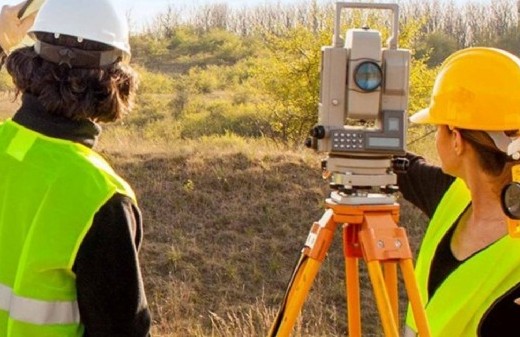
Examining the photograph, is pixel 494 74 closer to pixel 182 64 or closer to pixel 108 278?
pixel 108 278

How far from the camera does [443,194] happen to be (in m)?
2.49

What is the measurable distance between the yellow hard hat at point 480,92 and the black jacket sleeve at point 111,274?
895 millimetres

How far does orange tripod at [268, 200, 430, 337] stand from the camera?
2170mm

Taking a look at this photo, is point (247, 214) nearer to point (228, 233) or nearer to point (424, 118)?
point (228, 233)

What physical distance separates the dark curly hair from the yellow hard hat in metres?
0.87

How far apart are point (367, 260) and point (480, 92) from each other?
21.4 inches

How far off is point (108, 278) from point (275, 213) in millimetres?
7994

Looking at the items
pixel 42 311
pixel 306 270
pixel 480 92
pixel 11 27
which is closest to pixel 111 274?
pixel 42 311

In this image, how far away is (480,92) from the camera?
2.17 metres

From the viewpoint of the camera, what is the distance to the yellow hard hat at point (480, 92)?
2.12m

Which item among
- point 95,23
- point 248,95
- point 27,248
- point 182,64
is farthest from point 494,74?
point 182,64

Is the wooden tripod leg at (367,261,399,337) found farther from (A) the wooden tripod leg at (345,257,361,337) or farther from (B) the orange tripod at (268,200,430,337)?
(A) the wooden tripod leg at (345,257,361,337)

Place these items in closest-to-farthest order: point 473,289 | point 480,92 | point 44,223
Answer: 1. point 44,223
2. point 473,289
3. point 480,92

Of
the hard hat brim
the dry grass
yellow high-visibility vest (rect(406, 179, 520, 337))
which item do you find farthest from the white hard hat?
the dry grass
